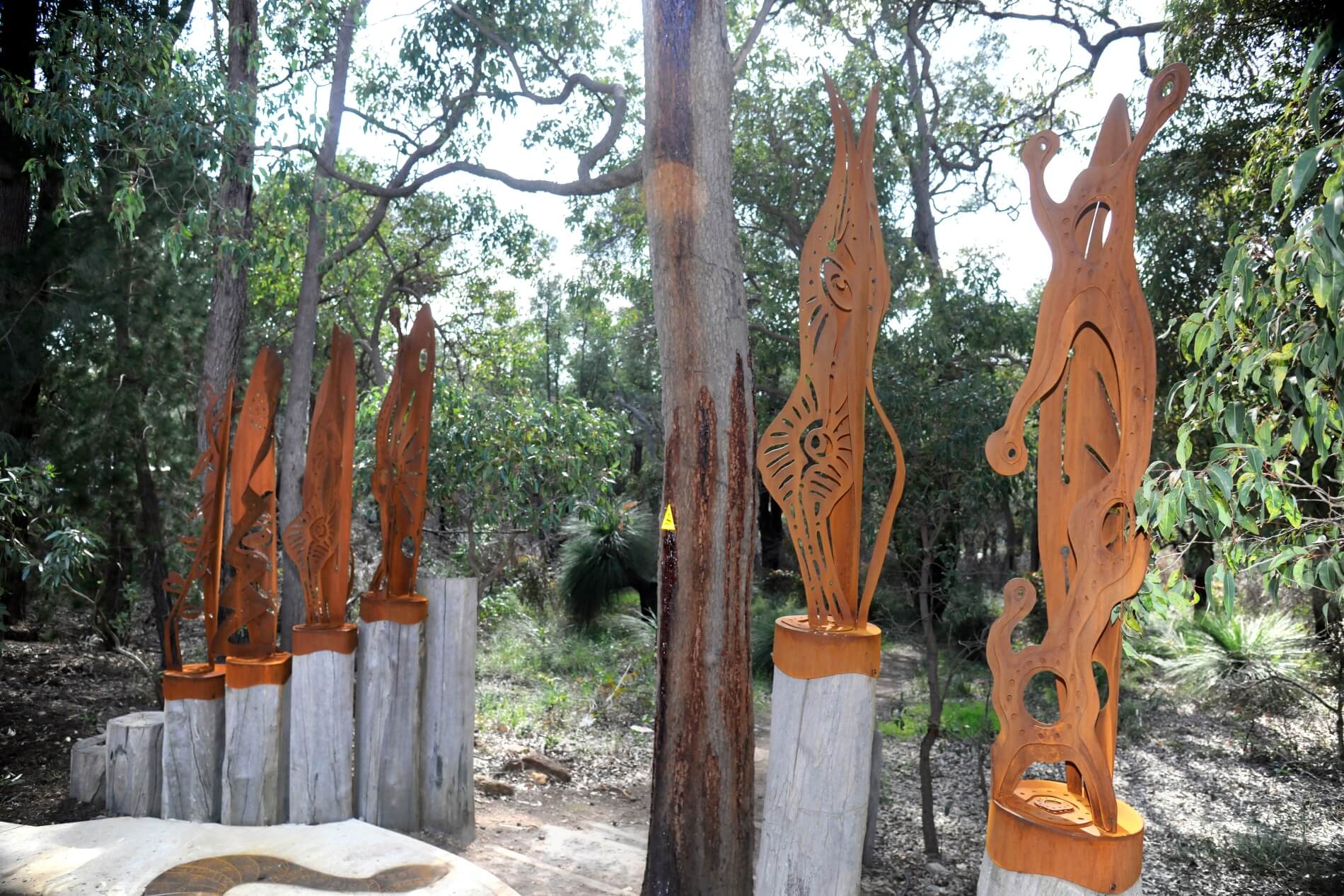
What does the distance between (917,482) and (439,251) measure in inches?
289

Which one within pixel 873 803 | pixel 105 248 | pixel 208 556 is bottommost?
pixel 873 803

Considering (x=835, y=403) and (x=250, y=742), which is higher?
(x=835, y=403)

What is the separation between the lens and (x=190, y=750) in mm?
3797

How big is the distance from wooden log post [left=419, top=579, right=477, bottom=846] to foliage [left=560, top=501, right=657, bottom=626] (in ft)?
19.3

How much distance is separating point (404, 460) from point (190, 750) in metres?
1.47

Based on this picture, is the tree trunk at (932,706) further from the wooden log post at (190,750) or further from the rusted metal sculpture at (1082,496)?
A: the wooden log post at (190,750)

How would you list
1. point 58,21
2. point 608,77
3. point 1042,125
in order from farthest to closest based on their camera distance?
point 1042,125
point 608,77
point 58,21

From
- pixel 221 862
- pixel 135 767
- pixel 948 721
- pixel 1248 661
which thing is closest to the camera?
pixel 221 862

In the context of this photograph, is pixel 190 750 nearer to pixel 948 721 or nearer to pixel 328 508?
pixel 328 508

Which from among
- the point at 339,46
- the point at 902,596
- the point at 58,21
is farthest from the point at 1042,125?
the point at 58,21

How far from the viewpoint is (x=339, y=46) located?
24.4 feet

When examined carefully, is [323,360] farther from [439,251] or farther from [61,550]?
[61,550]

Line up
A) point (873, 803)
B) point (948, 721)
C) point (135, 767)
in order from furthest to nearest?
1. point (948, 721)
2. point (873, 803)
3. point (135, 767)

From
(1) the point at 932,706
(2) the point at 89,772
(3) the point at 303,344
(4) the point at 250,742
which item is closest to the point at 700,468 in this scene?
(4) the point at 250,742
